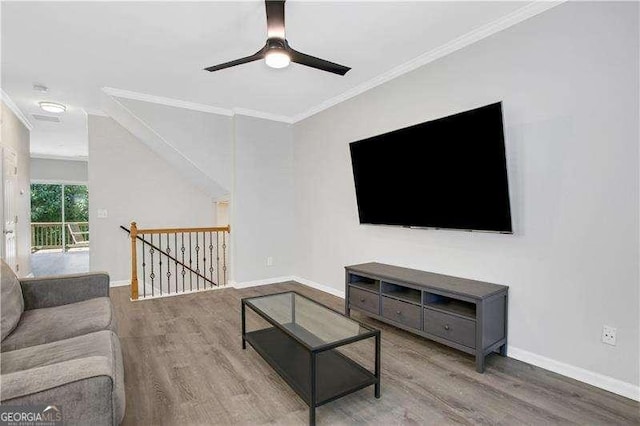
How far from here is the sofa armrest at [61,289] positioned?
7.89 feet

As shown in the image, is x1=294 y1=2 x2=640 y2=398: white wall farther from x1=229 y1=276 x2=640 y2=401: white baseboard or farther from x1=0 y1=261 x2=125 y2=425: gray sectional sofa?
x1=0 y1=261 x2=125 y2=425: gray sectional sofa

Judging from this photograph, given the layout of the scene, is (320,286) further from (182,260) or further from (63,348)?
(63,348)

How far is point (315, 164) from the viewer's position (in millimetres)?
4746

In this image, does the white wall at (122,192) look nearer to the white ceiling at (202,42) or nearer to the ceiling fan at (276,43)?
the white ceiling at (202,42)

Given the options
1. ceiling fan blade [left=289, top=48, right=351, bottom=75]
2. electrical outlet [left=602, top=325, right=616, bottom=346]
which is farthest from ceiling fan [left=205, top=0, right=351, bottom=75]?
electrical outlet [left=602, top=325, right=616, bottom=346]

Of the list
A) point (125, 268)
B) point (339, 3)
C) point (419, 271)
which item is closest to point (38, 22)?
point (339, 3)

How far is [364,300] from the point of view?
10.7 feet

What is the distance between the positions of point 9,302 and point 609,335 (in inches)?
149

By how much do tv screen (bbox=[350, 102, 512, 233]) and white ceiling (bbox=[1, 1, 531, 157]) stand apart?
0.75 m

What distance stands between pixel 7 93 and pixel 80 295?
3321mm

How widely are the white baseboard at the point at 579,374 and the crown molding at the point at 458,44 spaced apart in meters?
2.52

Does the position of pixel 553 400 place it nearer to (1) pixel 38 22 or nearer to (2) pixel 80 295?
(2) pixel 80 295

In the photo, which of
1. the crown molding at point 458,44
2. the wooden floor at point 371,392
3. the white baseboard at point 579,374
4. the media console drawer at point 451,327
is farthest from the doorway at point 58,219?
the white baseboard at point 579,374

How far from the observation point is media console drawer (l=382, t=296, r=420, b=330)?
2.77 m
